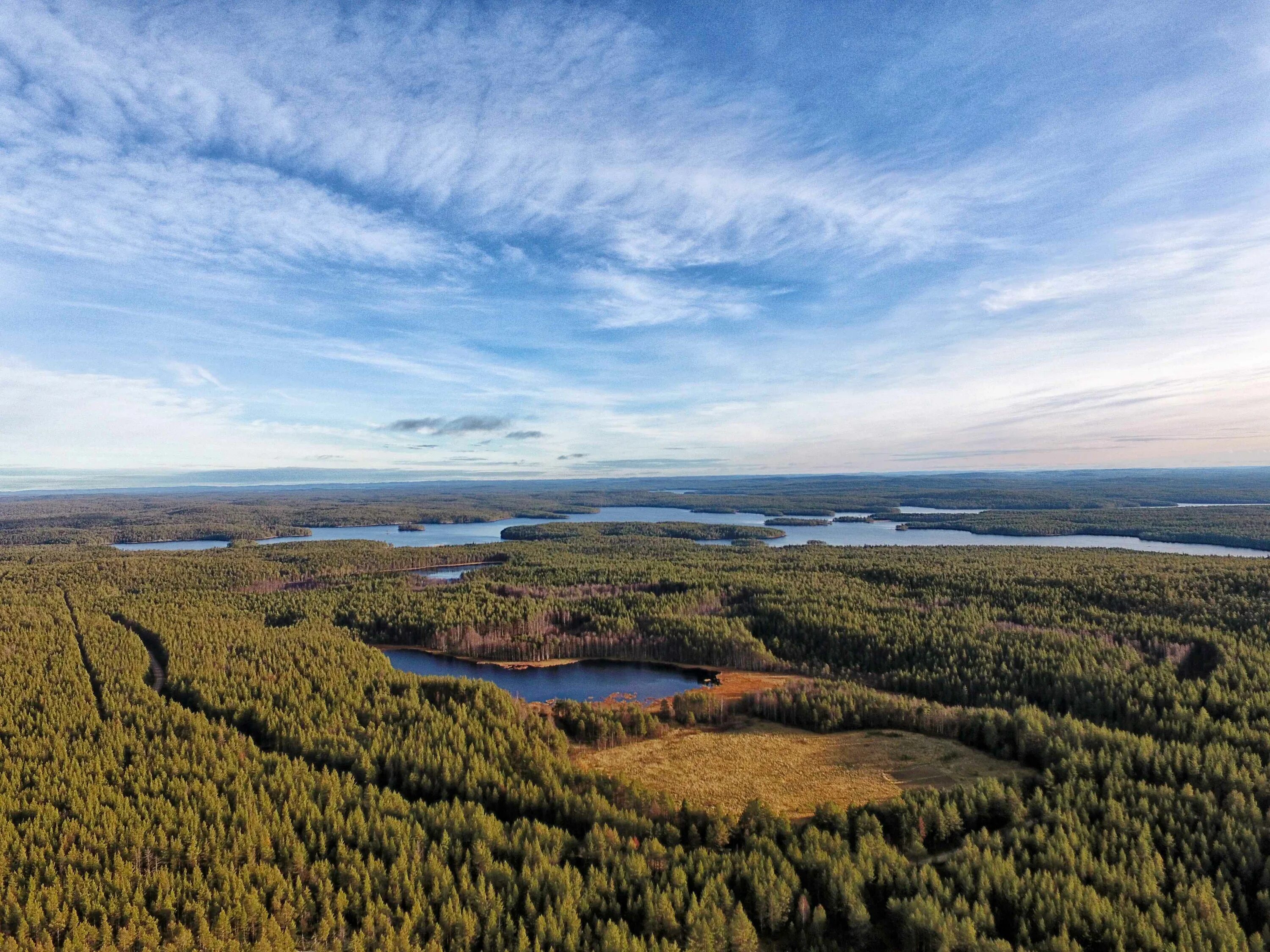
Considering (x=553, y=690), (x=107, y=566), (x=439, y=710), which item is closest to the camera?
(x=439, y=710)

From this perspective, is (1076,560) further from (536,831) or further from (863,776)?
(536,831)

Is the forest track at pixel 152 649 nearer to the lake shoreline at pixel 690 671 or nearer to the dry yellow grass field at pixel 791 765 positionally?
the lake shoreline at pixel 690 671

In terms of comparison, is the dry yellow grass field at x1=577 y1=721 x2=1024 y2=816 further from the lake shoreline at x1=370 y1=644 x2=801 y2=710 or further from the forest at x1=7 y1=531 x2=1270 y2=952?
the lake shoreline at x1=370 y1=644 x2=801 y2=710

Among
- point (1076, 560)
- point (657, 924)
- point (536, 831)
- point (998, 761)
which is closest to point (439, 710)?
point (536, 831)

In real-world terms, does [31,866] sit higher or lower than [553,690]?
higher

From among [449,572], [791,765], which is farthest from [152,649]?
[449,572]

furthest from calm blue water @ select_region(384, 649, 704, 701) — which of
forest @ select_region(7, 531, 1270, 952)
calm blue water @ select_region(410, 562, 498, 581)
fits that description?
calm blue water @ select_region(410, 562, 498, 581)

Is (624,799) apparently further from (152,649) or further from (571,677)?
(152,649)
